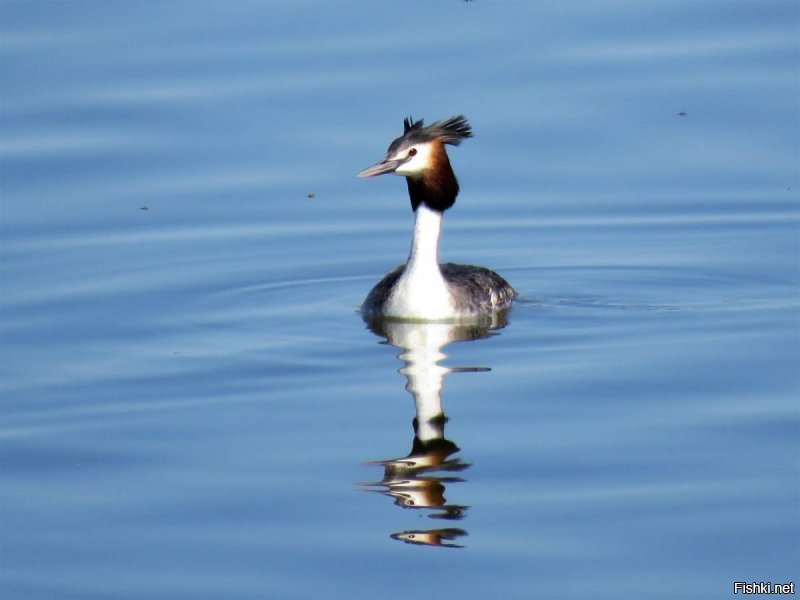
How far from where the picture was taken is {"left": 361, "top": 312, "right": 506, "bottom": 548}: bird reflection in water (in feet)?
32.5

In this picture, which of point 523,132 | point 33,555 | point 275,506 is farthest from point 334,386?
point 523,132

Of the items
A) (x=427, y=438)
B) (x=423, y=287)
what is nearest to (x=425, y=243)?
(x=423, y=287)

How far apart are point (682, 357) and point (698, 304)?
191cm

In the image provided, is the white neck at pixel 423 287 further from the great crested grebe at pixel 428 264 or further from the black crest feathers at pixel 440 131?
the black crest feathers at pixel 440 131

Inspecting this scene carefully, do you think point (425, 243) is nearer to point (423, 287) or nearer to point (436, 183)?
point (423, 287)

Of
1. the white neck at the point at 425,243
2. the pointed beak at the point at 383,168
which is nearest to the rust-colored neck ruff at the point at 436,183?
the white neck at the point at 425,243

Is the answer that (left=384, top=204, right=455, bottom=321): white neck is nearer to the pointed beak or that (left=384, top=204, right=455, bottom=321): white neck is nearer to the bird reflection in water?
the bird reflection in water

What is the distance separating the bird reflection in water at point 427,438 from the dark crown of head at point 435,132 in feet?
4.72

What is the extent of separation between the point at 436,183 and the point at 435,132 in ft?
1.34

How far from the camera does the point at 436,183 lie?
15.2m

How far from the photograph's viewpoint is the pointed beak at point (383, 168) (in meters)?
14.6

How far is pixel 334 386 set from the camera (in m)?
12.6

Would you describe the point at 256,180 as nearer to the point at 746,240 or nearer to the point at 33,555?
the point at 746,240

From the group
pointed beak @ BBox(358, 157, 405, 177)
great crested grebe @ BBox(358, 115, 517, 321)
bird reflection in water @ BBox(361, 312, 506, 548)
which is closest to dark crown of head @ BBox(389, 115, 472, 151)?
great crested grebe @ BBox(358, 115, 517, 321)
